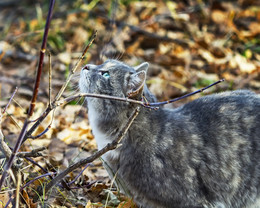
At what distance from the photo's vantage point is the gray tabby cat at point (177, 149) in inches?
117

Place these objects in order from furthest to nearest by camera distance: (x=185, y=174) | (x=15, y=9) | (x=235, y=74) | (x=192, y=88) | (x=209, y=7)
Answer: (x=15, y=9), (x=209, y=7), (x=235, y=74), (x=192, y=88), (x=185, y=174)

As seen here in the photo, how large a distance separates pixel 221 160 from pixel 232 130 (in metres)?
0.26

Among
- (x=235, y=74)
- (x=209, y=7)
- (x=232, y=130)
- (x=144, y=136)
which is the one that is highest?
(x=144, y=136)

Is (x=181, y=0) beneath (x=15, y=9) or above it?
beneath

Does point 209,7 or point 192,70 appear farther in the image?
point 209,7

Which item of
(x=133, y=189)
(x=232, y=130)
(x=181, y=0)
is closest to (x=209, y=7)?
(x=181, y=0)

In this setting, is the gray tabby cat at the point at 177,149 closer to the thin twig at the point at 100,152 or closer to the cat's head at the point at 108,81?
the cat's head at the point at 108,81

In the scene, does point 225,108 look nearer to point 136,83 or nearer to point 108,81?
point 136,83

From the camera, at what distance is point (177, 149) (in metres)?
3.05

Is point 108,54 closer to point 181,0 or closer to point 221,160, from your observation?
point 181,0

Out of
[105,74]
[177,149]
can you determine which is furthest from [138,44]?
[177,149]

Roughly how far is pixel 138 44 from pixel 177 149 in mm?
3756

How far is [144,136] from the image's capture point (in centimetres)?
309

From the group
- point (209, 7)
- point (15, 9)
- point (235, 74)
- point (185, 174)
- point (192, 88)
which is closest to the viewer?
point (185, 174)
